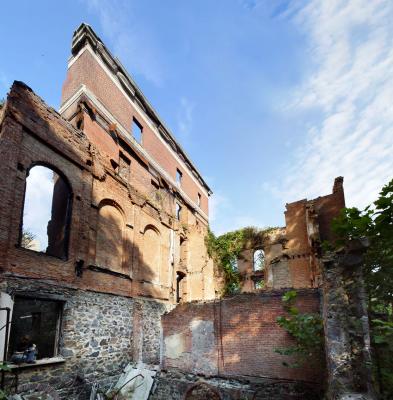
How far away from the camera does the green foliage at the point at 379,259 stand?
5.25 metres

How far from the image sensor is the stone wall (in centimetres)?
889

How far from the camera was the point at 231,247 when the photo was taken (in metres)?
22.6

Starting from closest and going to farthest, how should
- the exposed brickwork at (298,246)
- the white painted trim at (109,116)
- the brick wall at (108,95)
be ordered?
the white painted trim at (109,116) → the brick wall at (108,95) → the exposed brickwork at (298,246)

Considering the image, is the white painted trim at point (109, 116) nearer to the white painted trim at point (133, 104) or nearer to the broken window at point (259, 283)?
the white painted trim at point (133, 104)

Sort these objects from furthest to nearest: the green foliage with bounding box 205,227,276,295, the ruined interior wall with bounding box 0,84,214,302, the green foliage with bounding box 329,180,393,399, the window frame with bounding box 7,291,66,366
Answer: the green foliage with bounding box 205,227,276,295, the ruined interior wall with bounding box 0,84,214,302, the window frame with bounding box 7,291,66,366, the green foliage with bounding box 329,180,393,399

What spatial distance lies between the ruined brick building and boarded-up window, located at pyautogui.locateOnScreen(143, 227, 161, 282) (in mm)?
56

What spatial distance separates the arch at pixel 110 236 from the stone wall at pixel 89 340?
1.38m

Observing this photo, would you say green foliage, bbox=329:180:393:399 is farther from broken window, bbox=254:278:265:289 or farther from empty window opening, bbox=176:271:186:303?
broken window, bbox=254:278:265:289

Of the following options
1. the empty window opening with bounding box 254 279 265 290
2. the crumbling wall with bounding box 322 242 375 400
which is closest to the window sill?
the crumbling wall with bounding box 322 242 375 400

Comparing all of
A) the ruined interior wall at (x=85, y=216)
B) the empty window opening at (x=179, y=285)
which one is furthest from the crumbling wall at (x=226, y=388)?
the empty window opening at (x=179, y=285)

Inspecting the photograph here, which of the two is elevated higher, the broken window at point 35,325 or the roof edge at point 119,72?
the roof edge at point 119,72

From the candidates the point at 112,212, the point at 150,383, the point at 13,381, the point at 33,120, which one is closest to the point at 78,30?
the point at 33,120

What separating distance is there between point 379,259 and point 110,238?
10008mm

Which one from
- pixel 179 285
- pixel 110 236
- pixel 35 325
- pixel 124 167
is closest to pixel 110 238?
pixel 110 236
